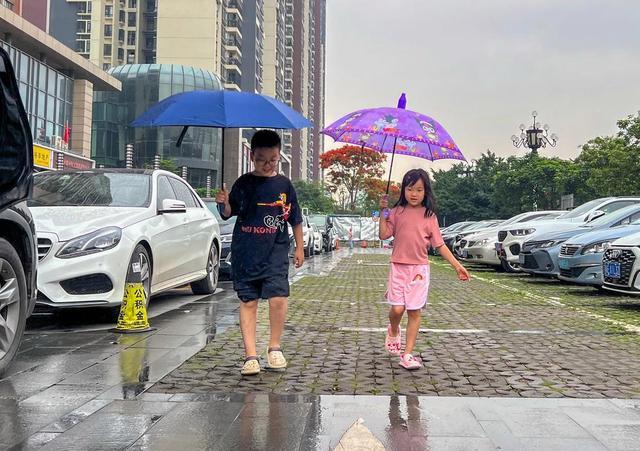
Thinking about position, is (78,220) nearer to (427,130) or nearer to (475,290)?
(427,130)

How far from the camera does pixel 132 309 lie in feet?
21.3

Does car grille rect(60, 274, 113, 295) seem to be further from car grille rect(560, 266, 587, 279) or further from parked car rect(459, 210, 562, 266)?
parked car rect(459, 210, 562, 266)

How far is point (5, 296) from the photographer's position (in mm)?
4516

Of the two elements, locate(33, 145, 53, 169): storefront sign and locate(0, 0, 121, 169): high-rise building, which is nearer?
locate(33, 145, 53, 169): storefront sign

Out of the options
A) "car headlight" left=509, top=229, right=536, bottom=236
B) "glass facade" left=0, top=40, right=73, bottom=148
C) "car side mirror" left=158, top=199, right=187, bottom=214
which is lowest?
"car headlight" left=509, top=229, right=536, bottom=236

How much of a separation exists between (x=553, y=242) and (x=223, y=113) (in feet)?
29.2

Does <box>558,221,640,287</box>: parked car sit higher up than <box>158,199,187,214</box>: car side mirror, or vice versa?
<box>158,199,187,214</box>: car side mirror

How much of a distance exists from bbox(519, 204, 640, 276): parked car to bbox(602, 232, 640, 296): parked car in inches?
99.0

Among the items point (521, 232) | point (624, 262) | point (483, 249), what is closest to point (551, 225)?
point (521, 232)

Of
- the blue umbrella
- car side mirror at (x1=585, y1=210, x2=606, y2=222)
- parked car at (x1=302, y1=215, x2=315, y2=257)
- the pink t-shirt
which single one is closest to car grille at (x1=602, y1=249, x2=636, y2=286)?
the pink t-shirt

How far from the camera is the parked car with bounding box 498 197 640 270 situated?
13.9 m

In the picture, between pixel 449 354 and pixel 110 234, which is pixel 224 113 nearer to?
pixel 110 234

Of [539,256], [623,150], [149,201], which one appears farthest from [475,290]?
[623,150]

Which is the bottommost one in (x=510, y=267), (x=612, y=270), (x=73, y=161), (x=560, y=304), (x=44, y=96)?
(x=560, y=304)
